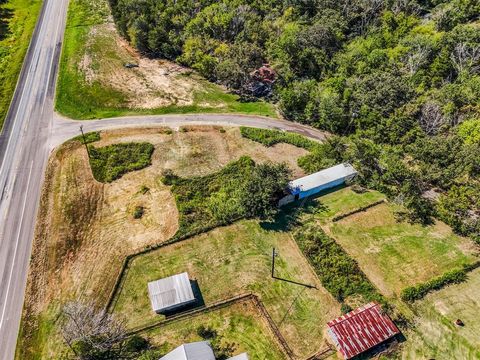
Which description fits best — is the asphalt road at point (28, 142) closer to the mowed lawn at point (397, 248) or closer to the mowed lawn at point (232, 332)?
the mowed lawn at point (232, 332)

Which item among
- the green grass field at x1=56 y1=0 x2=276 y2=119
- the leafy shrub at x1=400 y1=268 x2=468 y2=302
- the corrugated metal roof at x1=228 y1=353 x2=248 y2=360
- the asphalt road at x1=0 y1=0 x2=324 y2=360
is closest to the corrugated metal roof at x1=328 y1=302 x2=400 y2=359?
the leafy shrub at x1=400 y1=268 x2=468 y2=302

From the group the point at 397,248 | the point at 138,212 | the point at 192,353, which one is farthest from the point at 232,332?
the point at 397,248

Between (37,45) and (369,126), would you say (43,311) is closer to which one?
(369,126)

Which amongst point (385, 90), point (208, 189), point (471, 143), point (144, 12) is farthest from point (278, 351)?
point (144, 12)

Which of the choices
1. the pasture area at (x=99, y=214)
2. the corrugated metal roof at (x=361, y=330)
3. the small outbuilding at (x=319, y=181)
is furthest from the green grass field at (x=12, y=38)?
the corrugated metal roof at (x=361, y=330)

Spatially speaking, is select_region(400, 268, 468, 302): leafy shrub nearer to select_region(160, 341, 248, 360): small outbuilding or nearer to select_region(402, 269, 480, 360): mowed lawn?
select_region(402, 269, 480, 360): mowed lawn

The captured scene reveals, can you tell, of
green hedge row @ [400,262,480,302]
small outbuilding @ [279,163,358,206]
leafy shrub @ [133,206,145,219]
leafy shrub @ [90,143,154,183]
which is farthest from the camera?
leafy shrub @ [90,143,154,183]

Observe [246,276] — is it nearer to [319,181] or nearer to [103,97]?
[319,181]
